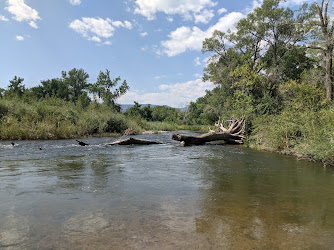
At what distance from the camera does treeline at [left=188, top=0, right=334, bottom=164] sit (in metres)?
9.60

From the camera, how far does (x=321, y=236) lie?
9.06 feet

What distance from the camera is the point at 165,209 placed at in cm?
363

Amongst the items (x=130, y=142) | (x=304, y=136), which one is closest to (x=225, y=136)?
(x=304, y=136)

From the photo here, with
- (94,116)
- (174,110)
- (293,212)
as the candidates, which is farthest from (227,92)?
(174,110)

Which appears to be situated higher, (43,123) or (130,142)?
(43,123)

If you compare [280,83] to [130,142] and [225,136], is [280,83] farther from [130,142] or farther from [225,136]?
[130,142]

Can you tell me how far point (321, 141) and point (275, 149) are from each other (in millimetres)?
3114

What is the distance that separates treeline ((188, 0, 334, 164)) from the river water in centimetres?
378

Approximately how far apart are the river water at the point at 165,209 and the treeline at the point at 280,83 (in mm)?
3777

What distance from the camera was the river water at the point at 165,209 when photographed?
262 centimetres

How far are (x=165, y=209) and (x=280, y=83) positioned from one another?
21335 mm

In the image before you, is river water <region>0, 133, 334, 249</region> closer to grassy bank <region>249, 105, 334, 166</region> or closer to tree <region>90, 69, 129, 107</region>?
grassy bank <region>249, 105, 334, 166</region>

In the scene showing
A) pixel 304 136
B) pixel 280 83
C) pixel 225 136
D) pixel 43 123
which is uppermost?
pixel 280 83

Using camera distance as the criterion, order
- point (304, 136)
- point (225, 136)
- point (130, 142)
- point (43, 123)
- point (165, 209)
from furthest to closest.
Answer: point (43, 123)
point (225, 136)
point (130, 142)
point (304, 136)
point (165, 209)
